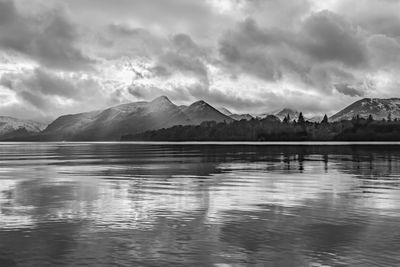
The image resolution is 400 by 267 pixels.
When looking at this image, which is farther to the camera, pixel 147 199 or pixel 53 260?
pixel 147 199

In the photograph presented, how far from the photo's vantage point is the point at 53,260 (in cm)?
1975

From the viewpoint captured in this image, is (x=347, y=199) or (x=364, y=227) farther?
(x=347, y=199)

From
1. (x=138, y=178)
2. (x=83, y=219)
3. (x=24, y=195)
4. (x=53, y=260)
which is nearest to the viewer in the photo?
(x=53, y=260)

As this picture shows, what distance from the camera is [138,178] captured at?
58.2 meters

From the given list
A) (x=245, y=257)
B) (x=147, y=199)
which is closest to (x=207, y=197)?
(x=147, y=199)

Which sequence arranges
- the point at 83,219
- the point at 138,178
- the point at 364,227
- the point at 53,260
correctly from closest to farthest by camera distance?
the point at 53,260 < the point at 364,227 < the point at 83,219 < the point at 138,178

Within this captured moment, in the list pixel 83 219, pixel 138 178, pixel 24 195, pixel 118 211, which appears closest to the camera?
pixel 83 219

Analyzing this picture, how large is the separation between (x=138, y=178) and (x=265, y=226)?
33.7 m

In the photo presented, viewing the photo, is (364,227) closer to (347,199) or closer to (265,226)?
(265,226)

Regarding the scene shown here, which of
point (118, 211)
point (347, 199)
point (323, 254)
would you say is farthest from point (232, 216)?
point (347, 199)

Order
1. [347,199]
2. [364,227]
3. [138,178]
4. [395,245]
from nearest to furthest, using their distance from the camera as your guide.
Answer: [395,245], [364,227], [347,199], [138,178]

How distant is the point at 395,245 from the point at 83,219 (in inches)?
734

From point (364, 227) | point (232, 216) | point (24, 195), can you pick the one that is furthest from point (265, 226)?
point (24, 195)

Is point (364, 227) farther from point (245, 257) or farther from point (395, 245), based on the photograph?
point (245, 257)
